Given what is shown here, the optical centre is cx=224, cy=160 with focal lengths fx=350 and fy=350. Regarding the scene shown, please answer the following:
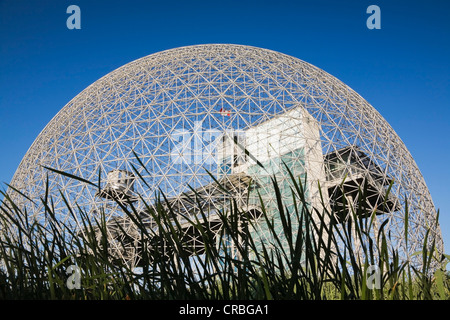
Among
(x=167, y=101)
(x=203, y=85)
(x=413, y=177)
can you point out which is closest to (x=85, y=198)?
(x=167, y=101)

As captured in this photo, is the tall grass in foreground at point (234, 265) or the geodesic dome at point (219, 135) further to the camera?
the geodesic dome at point (219, 135)

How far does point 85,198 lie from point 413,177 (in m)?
17.8

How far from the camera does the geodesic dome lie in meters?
15.2

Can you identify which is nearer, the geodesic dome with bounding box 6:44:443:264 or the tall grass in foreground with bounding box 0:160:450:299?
the tall grass in foreground with bounding box 0:160:450:299

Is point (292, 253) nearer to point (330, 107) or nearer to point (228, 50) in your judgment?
point (330, 107)

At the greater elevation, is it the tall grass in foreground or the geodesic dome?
the geodesic dome

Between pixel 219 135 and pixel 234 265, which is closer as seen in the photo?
pixel 234 265

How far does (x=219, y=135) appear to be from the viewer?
14680 millimetres

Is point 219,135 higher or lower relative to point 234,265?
higher

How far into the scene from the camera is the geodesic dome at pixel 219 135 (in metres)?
15.2

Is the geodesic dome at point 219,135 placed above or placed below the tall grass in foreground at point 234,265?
above
